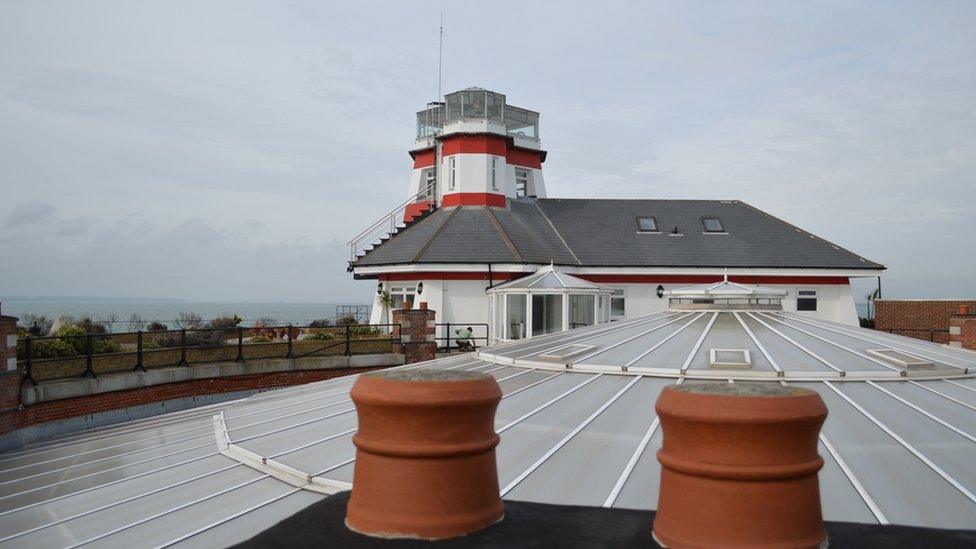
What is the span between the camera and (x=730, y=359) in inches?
368

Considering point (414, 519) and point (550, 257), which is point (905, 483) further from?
point (550, 257)

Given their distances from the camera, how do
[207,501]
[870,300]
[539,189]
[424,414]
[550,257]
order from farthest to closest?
[539,189], [870,300], [550,257], [207,501], [424,414]

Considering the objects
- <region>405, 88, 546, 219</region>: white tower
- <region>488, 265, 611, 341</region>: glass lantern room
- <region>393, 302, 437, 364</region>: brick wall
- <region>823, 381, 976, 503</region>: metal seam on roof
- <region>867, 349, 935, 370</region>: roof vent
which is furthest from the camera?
<region>405, 88, 546, 219</region>: white tower

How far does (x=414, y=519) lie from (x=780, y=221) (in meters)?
37.0

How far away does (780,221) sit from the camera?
125 feet

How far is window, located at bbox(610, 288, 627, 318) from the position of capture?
3463 centimetres

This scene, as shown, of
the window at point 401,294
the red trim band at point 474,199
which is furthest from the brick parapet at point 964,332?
the red trim band at point 474,199

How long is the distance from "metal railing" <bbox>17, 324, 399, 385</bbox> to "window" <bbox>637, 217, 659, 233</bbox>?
1300cm

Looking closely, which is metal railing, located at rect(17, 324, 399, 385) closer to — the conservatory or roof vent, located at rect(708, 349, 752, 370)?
the conservatory

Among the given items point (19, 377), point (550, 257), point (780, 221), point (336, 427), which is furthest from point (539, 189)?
point (336, 427)

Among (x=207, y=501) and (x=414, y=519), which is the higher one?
(x=414, y=519)

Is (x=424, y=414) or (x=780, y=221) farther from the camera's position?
(x=780, y=221)

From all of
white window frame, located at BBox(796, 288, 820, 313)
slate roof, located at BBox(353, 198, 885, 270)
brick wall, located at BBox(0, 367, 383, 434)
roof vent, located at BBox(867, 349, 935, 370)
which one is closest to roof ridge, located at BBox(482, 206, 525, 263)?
slate roof, located at BBox(353, 198, 885, 270)

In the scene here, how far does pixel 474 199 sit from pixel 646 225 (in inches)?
327
